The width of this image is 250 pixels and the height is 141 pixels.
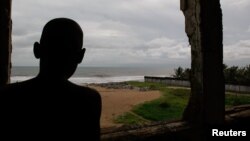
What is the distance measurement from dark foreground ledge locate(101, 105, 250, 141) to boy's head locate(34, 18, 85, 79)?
132cm

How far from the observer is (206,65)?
9.82ft

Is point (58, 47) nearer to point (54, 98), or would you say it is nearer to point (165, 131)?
point (54, 98)

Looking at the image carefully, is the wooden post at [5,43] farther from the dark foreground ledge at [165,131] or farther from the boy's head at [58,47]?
the boy's head at [58,47]

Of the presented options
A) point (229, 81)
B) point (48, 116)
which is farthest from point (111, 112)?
point (48, 116)

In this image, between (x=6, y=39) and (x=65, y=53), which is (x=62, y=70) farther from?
(x=6, y=39)

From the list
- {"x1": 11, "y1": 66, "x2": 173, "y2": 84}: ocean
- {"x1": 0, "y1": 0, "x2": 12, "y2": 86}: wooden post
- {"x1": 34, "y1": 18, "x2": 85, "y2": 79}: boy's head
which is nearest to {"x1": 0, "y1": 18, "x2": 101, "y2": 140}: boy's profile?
{"x1": 34, "y1": 18, "x2": 85, "y2": 79}: boy's head

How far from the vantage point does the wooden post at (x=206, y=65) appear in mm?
2975

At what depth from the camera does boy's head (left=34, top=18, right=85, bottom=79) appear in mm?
1001

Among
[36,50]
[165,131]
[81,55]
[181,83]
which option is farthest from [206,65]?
[181,83]

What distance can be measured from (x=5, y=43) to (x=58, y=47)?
1.10 meters

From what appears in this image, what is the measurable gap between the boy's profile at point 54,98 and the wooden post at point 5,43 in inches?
39.8

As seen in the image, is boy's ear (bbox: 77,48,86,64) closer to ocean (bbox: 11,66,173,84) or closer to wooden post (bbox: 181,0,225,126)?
wooden post (bbox: 181,0,225,126)

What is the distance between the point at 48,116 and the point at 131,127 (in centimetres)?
170

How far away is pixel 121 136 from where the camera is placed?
7.67ft
